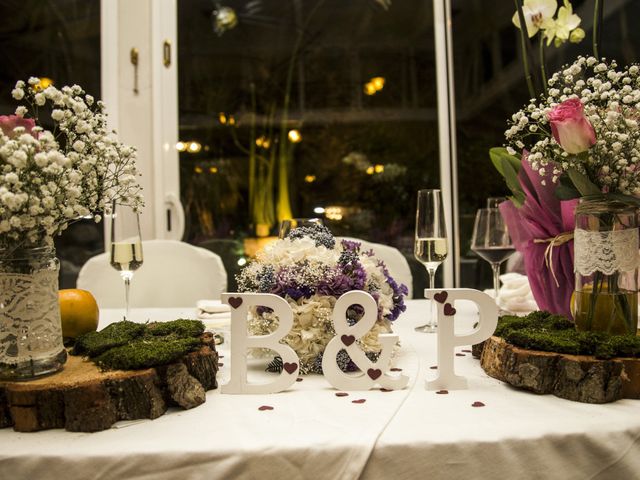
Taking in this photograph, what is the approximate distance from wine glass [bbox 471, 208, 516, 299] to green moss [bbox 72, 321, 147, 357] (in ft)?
2.97

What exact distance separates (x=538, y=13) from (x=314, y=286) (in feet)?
2.47

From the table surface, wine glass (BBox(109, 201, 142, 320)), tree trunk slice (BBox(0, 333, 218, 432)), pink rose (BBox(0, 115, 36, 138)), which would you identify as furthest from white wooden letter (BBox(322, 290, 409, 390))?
wine glass (BBox(109, 201, 142, 320))

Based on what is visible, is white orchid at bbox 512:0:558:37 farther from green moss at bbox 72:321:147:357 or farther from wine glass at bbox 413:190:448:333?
green moss at bbox 72:321:147:357

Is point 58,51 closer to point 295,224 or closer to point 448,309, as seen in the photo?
point 295,224

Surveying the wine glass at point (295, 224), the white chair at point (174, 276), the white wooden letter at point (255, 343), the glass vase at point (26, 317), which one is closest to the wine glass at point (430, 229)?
the wine glass at point (295, 224)

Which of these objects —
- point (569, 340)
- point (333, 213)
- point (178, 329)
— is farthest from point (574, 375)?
point (333, 213)

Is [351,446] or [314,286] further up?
[314,286]

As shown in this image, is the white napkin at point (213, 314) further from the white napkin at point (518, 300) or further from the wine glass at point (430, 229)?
the white napkin at point (518, 300)

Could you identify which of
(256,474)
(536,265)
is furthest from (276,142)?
(256,474)

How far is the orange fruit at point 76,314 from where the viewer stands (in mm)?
1071

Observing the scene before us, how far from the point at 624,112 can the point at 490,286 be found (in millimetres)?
2296

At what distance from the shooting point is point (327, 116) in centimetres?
313

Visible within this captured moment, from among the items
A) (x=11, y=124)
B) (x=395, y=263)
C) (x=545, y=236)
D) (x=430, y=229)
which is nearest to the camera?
(x=11, y=124)

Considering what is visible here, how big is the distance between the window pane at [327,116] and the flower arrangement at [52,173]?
218cm
